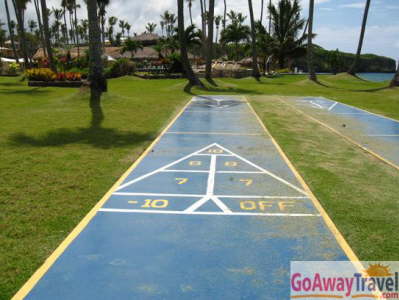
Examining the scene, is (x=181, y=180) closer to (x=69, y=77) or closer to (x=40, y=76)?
(x=69, y=77)

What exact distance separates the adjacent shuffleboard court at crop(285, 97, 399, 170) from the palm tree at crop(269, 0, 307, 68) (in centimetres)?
3731

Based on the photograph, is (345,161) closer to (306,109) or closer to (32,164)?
(32,164)

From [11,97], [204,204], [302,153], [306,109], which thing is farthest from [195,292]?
[11,97]

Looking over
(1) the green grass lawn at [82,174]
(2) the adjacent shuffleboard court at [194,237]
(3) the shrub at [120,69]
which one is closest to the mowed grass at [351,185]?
(1) the green grass lawn at [82,174]

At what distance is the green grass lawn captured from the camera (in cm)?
538

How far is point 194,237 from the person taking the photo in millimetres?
5566

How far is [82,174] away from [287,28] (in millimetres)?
56234

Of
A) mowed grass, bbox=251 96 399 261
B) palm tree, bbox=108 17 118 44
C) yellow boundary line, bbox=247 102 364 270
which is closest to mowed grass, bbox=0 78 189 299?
yellow boundary line, bbox=247 102 364 270

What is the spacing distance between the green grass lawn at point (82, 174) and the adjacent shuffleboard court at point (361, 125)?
798mm

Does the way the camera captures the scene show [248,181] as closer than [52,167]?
Yes

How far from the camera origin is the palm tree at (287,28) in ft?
186

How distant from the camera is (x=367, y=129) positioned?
1458 cm

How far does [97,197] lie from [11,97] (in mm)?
19376

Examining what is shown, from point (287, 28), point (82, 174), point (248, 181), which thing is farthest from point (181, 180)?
point (287, 28)
